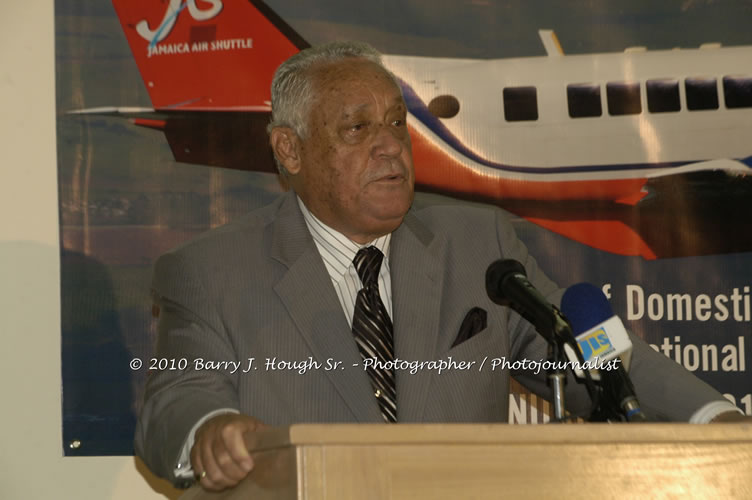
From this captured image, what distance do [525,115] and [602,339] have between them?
189 cm

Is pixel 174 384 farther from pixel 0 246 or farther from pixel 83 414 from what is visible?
pixel 0 246

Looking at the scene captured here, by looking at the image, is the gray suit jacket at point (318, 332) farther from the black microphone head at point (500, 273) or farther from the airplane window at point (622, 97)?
the airplane window at point (622, 97)

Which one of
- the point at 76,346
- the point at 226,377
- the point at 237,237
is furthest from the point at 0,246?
the point at 226,377

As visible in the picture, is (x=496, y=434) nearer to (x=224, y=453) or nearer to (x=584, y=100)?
(x=224, y=453)

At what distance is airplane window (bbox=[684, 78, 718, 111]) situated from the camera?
3365 mm

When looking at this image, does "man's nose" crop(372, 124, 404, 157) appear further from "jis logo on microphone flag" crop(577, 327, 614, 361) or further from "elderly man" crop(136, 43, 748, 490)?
"jis logo on microphone flag" crop(577, 327, 614, 361)

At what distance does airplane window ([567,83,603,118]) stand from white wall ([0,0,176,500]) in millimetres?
1936

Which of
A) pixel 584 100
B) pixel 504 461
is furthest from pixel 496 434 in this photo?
pixel 584 100

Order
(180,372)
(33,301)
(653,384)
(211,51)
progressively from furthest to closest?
1. (211,51)
2. (33,301)
3. (180,372)
4. (653,384)

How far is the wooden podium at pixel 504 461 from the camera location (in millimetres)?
1276

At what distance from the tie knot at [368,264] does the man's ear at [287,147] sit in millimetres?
390

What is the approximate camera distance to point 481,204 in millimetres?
3344

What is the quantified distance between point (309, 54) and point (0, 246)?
4.56 ft

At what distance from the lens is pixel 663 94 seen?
3381 mm
